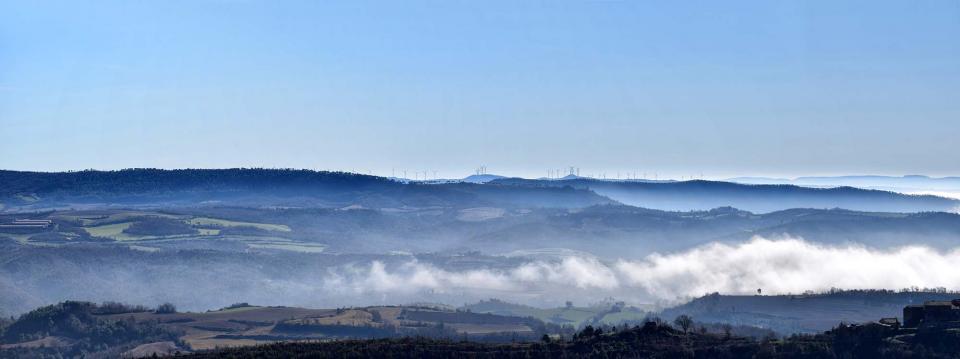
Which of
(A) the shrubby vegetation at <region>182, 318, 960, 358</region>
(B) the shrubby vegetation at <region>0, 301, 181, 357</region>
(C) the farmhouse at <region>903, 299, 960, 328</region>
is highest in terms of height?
(C) the farmhouse at <region>903, 299, 960, 328</region>

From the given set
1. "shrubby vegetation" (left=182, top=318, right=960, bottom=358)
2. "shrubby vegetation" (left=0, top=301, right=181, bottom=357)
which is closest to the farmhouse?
"shrubby vegetation" (left=182, top=318, right=960, bottom=358)

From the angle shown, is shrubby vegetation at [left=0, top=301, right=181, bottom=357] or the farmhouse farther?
shrubby vegetation at [left=0, top=301, right=181, bottom=357]

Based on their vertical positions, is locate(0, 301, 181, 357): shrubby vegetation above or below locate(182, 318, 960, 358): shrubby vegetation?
below

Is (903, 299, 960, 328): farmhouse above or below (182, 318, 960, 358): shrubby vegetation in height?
above

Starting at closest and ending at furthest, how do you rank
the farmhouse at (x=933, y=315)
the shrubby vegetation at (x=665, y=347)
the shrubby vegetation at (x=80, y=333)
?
1. the shrubby vegetation at (x=665, y=347)
2. the farmhouse at (x=933, y=315)
3. the shrubby vegetation at (x=80, y=333)

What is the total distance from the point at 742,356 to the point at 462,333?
285 feet

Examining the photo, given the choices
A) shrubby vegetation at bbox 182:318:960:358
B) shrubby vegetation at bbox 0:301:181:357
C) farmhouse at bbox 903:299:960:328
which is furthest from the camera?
shrubby vegetation at bbox 0:301:181:357

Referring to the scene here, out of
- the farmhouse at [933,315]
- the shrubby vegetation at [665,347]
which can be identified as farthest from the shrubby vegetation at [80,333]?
the farmhouse at [933,315]

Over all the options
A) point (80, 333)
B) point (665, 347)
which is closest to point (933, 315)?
point (665, 347)

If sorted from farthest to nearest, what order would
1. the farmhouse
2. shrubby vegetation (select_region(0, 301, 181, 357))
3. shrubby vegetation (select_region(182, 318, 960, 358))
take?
shrubby vegetation (select_region(0, 301, 181, 357))
the farmhouse
shrubby vegetation (select_region(182, 318, 960, 358))

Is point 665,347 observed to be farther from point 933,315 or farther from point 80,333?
point 80,333

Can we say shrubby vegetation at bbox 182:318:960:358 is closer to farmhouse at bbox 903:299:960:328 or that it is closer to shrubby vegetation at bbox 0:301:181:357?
farmhouse at bbox 903:299:960:328

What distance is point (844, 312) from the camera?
182 m

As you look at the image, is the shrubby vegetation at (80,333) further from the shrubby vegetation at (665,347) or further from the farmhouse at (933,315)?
the farmhouse at (933,315)
